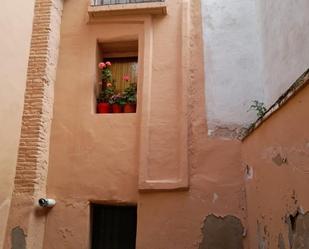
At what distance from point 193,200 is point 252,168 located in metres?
1.01

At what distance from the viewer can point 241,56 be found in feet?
17.7

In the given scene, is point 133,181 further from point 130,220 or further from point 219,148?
point 219,148

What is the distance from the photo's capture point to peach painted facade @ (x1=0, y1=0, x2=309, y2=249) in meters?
4.74

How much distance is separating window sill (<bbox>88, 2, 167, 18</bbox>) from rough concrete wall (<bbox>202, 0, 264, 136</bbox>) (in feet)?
2.36

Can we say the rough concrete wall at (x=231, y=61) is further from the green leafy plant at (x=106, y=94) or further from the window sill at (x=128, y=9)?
the green leafy plant at (x=106, y=94)

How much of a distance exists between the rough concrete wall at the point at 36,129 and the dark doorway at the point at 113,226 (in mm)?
754

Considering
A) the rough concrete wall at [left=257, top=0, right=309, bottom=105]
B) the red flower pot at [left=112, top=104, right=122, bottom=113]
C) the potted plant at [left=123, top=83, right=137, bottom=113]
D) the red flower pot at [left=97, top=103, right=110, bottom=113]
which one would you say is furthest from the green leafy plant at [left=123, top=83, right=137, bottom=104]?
the rough concrete wall at [left=257, top=0, right=309, bottom=105]

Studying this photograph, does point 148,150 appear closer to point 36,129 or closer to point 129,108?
point 129,108

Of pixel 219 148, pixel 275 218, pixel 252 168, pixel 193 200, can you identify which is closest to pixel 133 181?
pixel 193 200

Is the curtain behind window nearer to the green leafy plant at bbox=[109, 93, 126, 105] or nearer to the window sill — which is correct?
the green leafy plant at bbox=[109, 93, 126, 105]

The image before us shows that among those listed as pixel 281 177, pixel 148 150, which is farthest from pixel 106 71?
pixel 281 177

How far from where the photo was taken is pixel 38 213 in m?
4.94

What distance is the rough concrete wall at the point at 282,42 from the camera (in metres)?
3.75

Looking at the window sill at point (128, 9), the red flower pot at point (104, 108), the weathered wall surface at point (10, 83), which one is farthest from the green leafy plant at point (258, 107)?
the weathered wall surface at point (10, 83)
